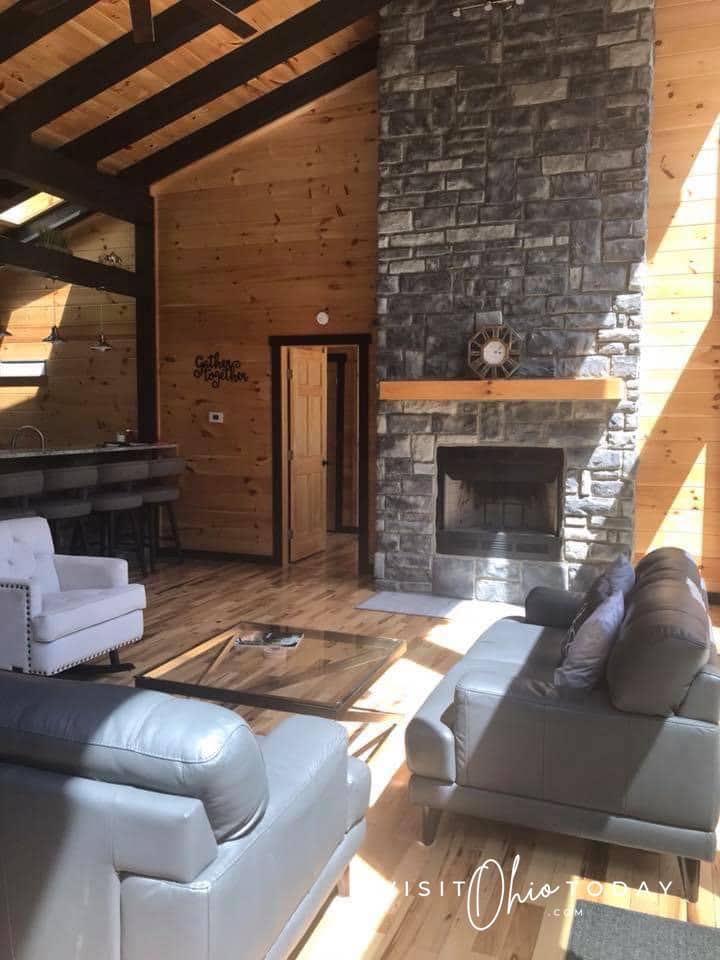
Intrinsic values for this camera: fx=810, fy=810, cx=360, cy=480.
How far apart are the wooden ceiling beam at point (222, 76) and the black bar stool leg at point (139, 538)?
9.91 ft

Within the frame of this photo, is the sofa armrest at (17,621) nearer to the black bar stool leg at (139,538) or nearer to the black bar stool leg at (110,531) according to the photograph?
the black bar stool leg at (110,531)

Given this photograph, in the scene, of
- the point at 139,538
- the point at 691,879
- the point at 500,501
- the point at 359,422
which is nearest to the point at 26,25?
the point at 359,422

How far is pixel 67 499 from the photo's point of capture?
6340 millimetres

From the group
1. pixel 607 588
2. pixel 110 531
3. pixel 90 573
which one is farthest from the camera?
pixel 110 531

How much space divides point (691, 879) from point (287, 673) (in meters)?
1.79

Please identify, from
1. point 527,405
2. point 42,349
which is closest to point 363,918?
point 527,405

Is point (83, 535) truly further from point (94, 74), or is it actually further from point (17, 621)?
point (94, 74)

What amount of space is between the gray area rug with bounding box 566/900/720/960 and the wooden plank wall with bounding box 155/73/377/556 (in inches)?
211

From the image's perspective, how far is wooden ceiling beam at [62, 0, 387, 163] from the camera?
6.05 metres

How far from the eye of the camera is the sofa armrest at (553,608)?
12.1ft

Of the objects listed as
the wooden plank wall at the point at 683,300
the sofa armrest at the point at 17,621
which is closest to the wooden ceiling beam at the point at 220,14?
the sofa armrest at the point at 17,621

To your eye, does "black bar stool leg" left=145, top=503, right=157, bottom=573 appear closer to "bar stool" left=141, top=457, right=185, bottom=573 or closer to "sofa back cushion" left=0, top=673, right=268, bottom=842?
"bar stool" left=141, top=457, right=185, bottom=573

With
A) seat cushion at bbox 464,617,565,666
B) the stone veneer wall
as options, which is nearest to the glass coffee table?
seat cushion at bbox 464,617,565,666

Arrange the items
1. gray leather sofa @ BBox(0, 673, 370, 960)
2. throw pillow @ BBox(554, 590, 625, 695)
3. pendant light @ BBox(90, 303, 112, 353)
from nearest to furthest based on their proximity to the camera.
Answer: gray leather sofa @ BBox(0, 673, 370, 960)
throw pillow @ BBox(554, 590, 625, 695)
pendant light @ BBox(90, 303, 112, 353)
